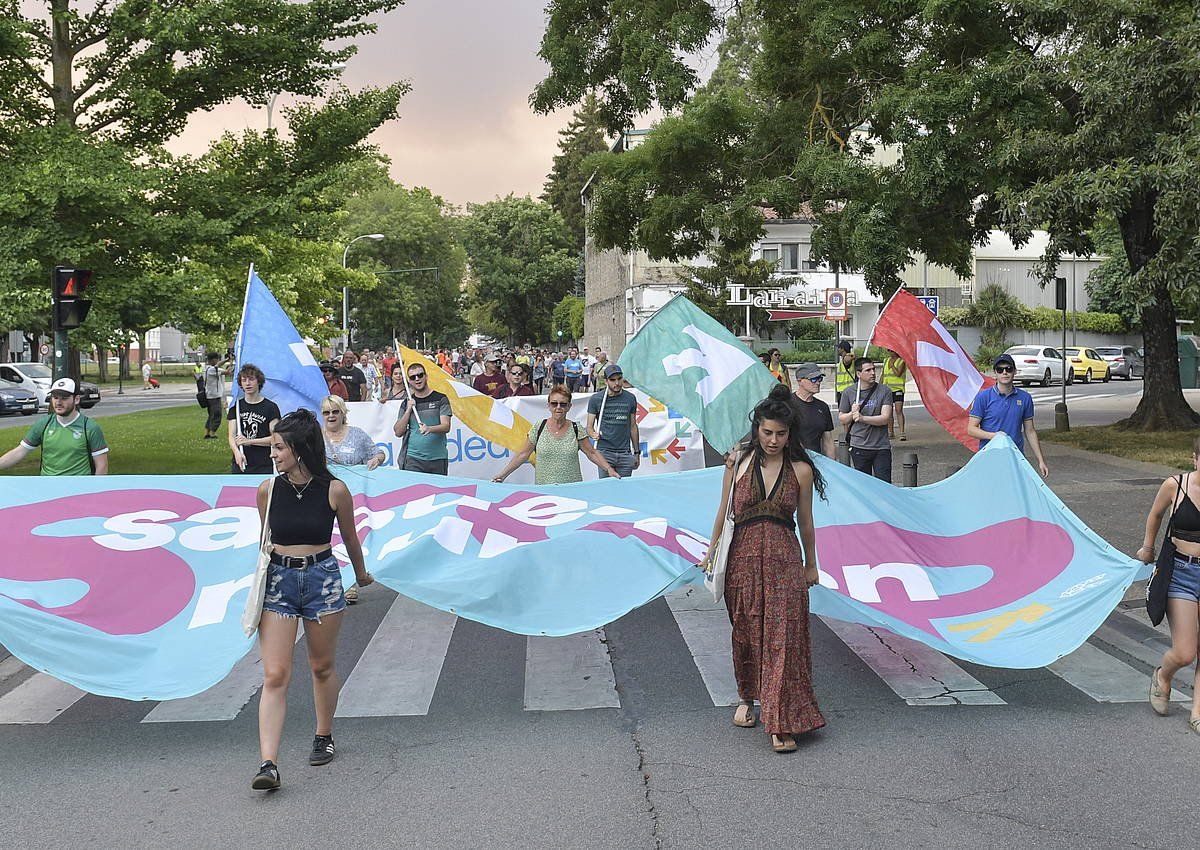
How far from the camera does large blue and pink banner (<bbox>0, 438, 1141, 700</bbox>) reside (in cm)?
658

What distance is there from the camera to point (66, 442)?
9.26 meters

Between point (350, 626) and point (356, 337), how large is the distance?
92724 millimetres

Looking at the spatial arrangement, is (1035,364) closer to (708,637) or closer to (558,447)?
(558,447)

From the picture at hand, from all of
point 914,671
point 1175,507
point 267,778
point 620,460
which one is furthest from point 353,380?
point 1175,507

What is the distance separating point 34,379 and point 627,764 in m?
39.9

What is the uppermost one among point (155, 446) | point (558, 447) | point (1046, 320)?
point (1046, 320)

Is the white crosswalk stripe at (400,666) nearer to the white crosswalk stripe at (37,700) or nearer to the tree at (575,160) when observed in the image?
the white crosswalk stripe at (37,700)

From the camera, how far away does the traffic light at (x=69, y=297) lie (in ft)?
44.0

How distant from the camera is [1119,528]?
40.2ft

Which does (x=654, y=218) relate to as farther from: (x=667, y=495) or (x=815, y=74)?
(x=667, y=495)

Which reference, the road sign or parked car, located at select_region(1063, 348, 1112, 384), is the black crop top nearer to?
the road sign

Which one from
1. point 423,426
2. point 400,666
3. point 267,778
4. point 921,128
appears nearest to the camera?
point 267,778

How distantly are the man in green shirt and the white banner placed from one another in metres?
5.48

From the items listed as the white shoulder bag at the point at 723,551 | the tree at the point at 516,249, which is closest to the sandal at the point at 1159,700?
the white shoulder bag at the point at 723,551
